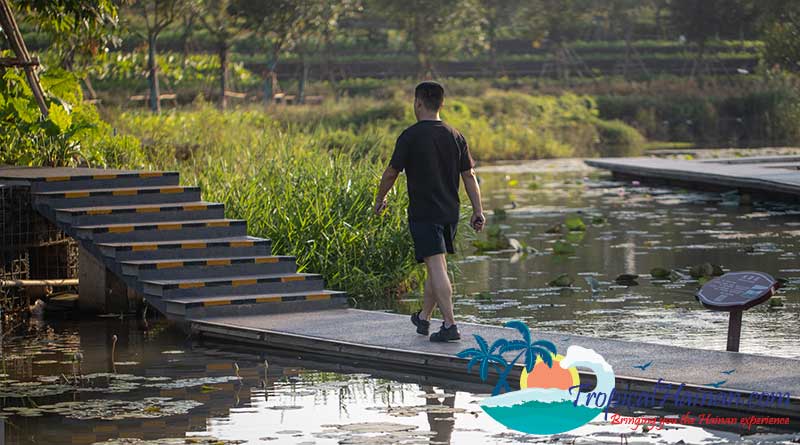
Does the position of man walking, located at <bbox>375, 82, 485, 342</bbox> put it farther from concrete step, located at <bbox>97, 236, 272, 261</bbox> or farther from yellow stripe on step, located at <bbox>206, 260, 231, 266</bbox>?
concrete step, located at <bbox>97, 236, 272, 261</bbox>

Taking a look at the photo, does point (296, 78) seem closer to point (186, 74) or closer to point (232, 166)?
point (186, 74)

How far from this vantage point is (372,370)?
10.9m

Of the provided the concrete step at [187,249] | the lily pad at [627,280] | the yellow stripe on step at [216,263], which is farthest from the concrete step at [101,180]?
the lily pad at [627,280]

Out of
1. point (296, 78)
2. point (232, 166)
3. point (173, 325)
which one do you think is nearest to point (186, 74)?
point (296, 78)

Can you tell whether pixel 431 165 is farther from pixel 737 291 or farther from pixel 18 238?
pixel 18 238

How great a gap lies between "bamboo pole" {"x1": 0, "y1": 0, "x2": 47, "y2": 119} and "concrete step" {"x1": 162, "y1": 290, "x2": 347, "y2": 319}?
187 inches

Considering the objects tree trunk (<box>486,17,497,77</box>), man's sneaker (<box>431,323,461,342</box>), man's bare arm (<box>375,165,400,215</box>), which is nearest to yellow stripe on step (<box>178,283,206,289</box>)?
man's bare arm (<box>375,165,400,215</box>)

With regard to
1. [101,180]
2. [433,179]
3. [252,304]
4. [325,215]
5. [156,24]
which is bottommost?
[252,304]

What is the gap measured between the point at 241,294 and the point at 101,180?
7.44ft

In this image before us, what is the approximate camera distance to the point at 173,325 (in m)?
13.5

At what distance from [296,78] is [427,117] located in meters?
50.3

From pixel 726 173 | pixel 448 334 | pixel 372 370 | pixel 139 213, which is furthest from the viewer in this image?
pixel 726 173

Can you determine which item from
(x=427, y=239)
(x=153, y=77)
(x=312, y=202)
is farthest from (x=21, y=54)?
(x=153, y=77)

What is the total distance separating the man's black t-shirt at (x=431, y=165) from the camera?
34.8 feet
